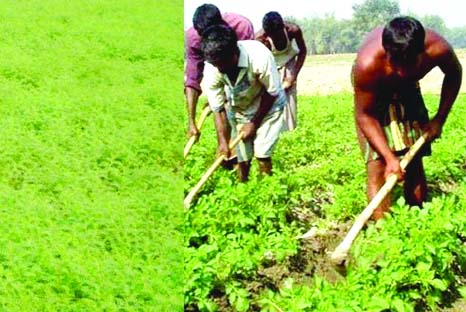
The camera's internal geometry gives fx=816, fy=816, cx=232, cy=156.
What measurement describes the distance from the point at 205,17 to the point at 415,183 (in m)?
1.04

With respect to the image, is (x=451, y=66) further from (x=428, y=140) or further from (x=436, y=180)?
(x=436, y=180)

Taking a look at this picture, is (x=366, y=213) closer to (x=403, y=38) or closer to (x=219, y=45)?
(x=403, y=38)

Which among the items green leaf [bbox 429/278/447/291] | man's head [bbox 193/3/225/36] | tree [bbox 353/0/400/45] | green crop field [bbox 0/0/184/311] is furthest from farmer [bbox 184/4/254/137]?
tree [bbox 353/0/400/45]

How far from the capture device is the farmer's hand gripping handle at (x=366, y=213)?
7.84ft

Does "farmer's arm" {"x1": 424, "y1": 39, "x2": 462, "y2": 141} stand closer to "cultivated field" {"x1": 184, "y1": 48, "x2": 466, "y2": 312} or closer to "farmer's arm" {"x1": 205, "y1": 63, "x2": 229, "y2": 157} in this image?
"cultivated field" {"x1": 184, "y1": 48, "x2": 466, "y2": 312}

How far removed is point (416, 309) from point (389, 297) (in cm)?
28

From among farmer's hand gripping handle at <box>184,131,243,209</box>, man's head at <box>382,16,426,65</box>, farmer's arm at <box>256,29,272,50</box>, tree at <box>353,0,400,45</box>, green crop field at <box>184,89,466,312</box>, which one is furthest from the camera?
tree at <box>353,0,400,45</box>

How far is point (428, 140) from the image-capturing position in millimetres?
2934

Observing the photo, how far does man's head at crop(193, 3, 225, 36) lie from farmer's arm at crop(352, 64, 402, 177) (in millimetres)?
658

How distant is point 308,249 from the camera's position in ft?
10.3

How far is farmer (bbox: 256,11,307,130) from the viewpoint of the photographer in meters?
4.45

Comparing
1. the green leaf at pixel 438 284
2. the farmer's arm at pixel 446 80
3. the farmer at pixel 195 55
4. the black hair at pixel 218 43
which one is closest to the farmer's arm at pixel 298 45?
the farmer at pixel 195 55

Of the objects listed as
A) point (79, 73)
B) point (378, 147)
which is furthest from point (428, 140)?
point (79, 73)

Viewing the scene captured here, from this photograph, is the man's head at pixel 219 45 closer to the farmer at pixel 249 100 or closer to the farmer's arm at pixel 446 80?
the farmer at pixel 249 100
